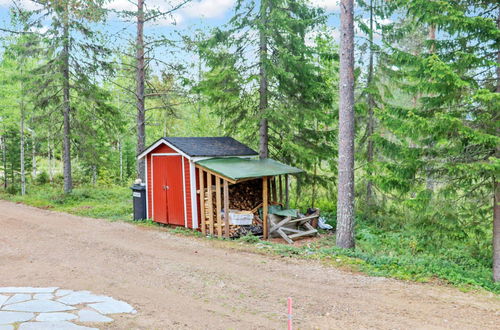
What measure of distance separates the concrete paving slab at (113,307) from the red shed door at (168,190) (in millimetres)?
6518

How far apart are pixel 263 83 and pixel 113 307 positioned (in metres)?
9.98

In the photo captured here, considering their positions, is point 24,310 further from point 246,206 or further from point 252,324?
point 246,206

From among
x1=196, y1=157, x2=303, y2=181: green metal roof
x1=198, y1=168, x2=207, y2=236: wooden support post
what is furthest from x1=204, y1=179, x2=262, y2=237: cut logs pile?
x1=196, y1=157, x2=303, y2=181: green metal roof

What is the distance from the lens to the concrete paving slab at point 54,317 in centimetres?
491

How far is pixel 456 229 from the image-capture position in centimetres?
821

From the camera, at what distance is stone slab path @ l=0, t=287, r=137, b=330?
188 inches

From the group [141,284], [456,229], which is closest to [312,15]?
[456,229]

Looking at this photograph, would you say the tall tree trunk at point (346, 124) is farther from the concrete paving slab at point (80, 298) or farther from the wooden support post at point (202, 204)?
the concrete paving slab at point (80, 298)

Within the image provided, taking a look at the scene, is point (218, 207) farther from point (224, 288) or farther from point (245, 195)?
point (224, 288)

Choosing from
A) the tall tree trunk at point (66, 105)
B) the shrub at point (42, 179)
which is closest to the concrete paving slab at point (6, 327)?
the tall tree trunk at point (66, 105)

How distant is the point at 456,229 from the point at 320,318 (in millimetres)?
4569

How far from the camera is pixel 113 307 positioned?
548 cm

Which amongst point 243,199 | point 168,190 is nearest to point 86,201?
point 168,190

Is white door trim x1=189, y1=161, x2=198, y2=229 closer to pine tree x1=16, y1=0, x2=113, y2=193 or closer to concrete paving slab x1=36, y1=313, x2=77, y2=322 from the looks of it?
concrete paving slab x1=36, y1=313, x2=77, y2=322
